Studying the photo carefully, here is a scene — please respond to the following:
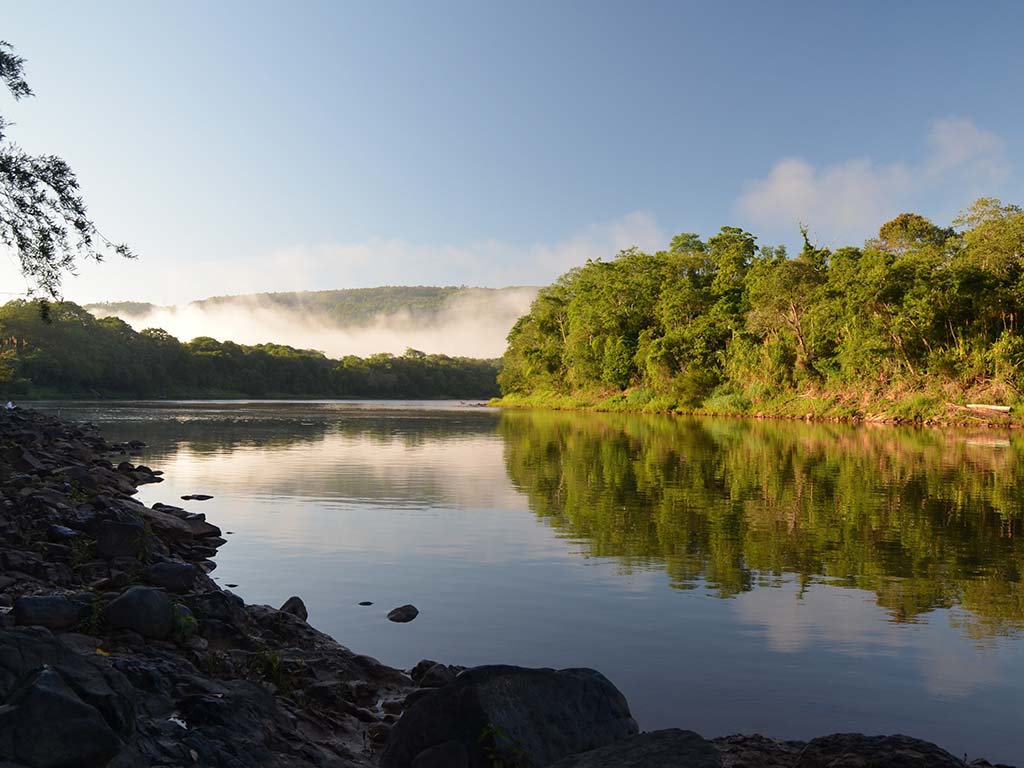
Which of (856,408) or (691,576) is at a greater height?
(856,408)

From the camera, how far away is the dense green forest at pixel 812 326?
52.8 meters

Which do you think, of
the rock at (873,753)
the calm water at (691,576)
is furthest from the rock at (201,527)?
the rock at (873,753)

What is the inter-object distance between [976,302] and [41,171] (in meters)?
54.6

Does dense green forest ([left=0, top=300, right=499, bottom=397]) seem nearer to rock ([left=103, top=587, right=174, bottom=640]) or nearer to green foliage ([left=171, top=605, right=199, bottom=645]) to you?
rock ([left=103, top=587, right=174, bottom=640])

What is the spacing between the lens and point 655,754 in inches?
184

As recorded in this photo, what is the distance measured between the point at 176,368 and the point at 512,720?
5899 inches

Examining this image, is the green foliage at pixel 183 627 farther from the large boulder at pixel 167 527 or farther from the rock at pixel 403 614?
the large boulder at pixel 167 527

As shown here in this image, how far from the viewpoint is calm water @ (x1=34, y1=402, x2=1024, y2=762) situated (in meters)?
7.36

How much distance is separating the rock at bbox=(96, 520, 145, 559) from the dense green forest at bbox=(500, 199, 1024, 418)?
174 feet

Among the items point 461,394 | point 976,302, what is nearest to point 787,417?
point 976,302

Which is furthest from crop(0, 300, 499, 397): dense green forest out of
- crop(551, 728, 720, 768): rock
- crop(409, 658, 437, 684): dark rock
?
crop(551, 728, 720, 768): rock

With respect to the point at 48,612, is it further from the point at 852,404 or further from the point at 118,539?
the point at 852,404

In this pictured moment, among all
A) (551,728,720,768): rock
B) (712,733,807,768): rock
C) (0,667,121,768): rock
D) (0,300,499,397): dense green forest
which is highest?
(0,300,499,397): dense green forest

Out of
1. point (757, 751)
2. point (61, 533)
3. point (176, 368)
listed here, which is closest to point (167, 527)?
point (61, 533)
